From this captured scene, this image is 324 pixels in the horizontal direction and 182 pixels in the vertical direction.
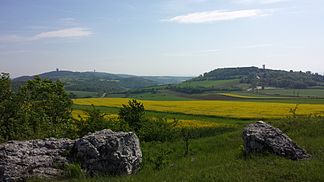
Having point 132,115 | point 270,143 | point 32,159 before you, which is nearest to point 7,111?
point 132,115

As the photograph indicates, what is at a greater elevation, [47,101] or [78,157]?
[47,101]

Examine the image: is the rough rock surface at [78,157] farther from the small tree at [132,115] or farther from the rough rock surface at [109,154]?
the small tree at [132,115]

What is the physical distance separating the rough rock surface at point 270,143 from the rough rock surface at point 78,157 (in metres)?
4.31

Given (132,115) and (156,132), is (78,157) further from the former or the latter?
(132,115)

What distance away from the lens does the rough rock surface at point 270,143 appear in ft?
45.2

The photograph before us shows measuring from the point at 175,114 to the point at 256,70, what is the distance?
151569 mm

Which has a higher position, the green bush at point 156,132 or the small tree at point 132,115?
the small tree at point 132,115

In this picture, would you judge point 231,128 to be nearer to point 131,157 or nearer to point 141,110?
point 141,110

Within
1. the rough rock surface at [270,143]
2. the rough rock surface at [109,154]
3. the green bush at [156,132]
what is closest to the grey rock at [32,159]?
the rough rock surface at [109,154]

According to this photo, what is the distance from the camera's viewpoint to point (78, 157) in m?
14.1

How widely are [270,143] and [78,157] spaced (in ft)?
23.5

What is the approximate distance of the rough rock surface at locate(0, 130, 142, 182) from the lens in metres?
13.0

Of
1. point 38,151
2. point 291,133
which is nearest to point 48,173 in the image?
point 38,151

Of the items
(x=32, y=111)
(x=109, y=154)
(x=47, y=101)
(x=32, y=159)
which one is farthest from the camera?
(x=47, y=101)
